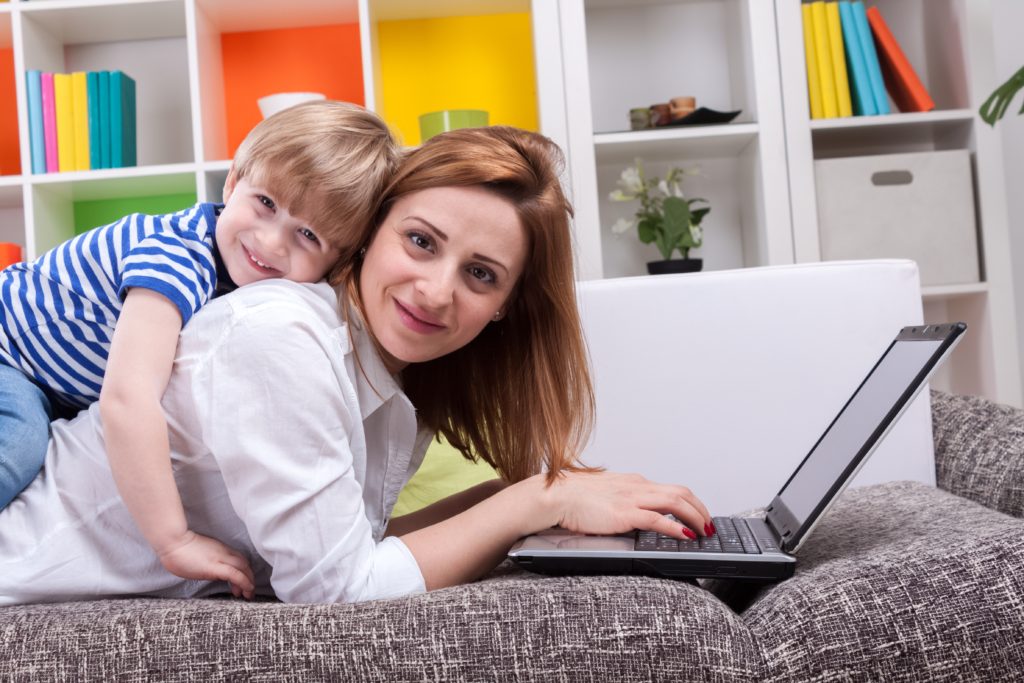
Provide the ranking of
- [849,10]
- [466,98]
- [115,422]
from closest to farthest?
1. [115,422]
2. [849,10]
3. [466,98]

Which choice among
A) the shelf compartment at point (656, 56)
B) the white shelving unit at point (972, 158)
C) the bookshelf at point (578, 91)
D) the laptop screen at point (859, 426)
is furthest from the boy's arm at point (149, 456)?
the shelf compartment at point (656, 56)

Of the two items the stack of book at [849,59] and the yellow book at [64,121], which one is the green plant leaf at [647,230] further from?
the yellow book at [64,121]

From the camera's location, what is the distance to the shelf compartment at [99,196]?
2.78m

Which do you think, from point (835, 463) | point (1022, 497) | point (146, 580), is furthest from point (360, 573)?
point (1022, 497)

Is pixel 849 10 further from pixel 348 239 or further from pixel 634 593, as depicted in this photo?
pixel 634 593

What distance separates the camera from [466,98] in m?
3.16

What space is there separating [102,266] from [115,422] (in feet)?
1.06

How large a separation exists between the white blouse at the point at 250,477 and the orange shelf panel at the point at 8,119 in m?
2.50

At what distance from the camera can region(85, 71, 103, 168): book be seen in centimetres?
280

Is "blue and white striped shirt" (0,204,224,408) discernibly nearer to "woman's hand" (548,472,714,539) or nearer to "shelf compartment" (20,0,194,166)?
"woman's hand" (548,472,714,539)

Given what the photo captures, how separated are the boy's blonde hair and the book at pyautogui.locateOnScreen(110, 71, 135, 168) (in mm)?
1782

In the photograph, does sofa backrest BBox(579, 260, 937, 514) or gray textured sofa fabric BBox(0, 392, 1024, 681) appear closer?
gray textured sofa fabric BBox(0, 392, 1024, 681)

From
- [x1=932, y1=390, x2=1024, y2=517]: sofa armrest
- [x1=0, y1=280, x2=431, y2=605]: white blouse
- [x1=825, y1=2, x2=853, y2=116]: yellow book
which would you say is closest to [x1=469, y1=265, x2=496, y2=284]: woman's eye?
[x1=0, y1=280, x2=431, y2=605]: white blouse

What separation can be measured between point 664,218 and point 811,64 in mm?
586
